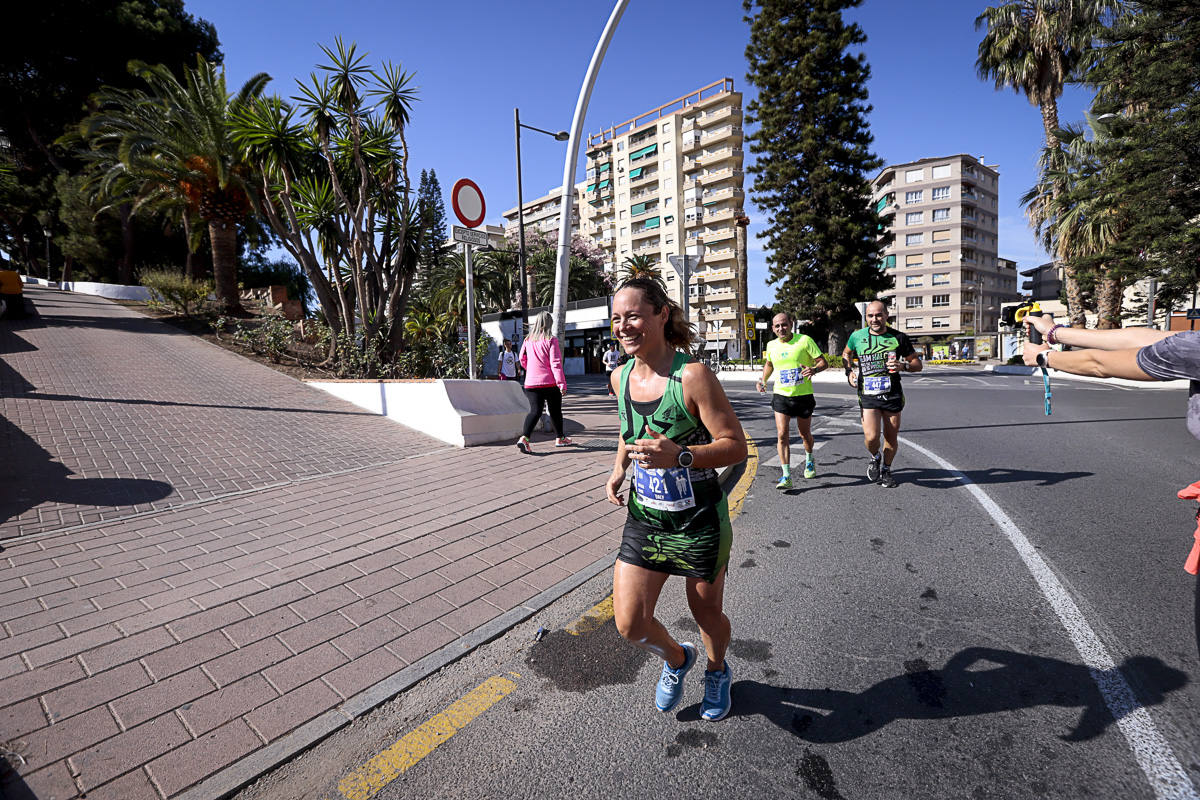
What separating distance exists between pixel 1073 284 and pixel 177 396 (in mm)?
30670

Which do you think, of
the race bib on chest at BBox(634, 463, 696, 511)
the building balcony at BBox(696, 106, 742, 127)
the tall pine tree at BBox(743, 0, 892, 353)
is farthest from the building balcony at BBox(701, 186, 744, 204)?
the race bib on chest at BBox(634, 463, 696, 511)

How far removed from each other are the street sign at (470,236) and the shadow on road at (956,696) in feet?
20.5

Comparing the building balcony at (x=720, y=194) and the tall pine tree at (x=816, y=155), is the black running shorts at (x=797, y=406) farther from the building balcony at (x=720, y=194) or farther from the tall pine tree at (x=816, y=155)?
the building balcony at (x=720, y=194)

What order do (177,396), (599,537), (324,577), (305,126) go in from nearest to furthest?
(324,577), (599,537), (177,396), (305,126)

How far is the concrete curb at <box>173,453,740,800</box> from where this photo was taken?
2.04 meters

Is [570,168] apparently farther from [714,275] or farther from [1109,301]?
[714,275]

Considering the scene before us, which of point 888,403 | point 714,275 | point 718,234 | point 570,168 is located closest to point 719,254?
point 718,234

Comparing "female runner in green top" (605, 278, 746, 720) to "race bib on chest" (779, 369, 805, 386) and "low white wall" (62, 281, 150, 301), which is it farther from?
"low white wall" (62, 281, 150, 301)

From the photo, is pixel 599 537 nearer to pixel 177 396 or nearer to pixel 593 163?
pixel 177 396

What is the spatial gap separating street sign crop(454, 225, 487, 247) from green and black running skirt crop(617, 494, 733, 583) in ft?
19.1

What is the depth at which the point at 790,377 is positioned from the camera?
19.5ft

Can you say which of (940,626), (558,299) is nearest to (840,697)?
(940,626)

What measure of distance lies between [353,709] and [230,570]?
1902 millimetres

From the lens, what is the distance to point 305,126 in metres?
11.0
